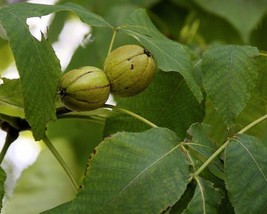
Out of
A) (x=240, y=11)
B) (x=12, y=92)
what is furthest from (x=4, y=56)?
(x=12, y=92)

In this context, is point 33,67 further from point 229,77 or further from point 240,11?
point 240,11

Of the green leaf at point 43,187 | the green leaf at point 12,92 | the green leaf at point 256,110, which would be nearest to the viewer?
the green leaf at point 12,92

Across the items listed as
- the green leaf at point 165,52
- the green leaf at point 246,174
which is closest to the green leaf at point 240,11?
the green leaf at point 165,52

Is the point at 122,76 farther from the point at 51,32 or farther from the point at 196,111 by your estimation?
the point at 51,32

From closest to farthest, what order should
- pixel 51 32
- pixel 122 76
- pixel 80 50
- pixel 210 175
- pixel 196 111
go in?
pixel 210 175, pixel 122 76, pixel 196 111, pixel 80 50, pixel 51 32

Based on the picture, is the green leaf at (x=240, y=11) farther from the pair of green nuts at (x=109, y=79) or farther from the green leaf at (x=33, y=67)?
the green leaf at (x=33, y=67)

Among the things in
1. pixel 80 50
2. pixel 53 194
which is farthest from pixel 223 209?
pixel 80 50
